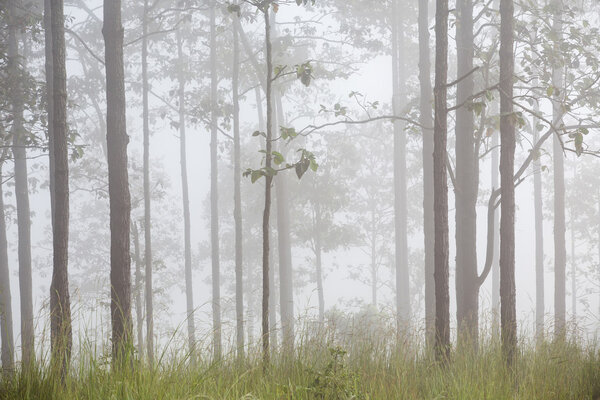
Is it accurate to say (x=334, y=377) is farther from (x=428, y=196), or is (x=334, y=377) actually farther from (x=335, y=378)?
(x=428, y=196)

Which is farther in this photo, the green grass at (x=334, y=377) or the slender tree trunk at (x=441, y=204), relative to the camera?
the slender tree trunk at (x=441, y=204)

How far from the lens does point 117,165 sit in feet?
23.2

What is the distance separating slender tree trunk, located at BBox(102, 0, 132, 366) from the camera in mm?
6812

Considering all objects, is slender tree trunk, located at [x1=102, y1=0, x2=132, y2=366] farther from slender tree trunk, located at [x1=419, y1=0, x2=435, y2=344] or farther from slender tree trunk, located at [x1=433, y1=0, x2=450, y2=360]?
slender tree trunk, located at [x1=419, y1=0, x2=435, y2=344]

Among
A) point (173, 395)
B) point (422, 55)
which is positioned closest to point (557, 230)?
point (422, 55)

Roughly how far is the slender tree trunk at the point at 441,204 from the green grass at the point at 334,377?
1.01ft

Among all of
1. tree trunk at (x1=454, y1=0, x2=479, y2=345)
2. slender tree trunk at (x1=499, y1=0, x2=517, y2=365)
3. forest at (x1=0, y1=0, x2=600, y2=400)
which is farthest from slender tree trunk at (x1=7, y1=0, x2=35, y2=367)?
slender tree trunk at (x1=499, y1=0, x2=517, y2=365)

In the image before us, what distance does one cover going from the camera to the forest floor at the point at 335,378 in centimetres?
357

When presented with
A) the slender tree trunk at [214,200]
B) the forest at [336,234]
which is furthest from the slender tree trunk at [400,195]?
the slender tree trunk at [214,200]

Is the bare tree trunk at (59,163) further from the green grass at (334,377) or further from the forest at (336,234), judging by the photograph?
the green grass at (334,377)

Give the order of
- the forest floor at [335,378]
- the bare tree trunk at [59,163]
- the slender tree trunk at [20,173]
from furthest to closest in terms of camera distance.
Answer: the slender tree trunk at [20,173], the bare tree trunk at [59,163], the forest floor at [335,378]

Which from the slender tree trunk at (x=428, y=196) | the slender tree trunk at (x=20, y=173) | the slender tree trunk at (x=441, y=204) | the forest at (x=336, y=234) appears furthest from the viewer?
the slender tree trunk at (x=20, y=173)

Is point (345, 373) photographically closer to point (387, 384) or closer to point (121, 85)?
point (387, 384)

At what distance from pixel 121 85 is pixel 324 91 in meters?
17.6
